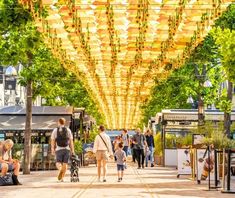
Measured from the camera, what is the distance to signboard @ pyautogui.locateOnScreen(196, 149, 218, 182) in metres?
25.0

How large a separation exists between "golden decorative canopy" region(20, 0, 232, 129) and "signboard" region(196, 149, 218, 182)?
13.3ft

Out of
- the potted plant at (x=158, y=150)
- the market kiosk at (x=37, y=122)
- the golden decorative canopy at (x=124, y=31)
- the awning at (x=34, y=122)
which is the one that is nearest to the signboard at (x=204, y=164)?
the golden decorative canopy at (x=124, y=31)

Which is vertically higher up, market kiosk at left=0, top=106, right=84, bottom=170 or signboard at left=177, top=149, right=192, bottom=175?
market kiosk at left=0, top=106, right=84, bottom=170

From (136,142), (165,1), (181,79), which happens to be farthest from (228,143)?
(181,79)

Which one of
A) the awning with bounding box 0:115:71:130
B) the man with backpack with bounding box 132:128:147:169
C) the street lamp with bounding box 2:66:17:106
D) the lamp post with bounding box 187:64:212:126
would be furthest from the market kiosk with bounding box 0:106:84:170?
the street lamp with bounding box 2:66:17:106

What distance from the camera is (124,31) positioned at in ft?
93.5

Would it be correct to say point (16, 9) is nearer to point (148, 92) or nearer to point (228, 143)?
point (228, 143)

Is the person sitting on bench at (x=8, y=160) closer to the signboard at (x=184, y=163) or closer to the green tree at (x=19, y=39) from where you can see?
the green tree at (x=19, y=39)

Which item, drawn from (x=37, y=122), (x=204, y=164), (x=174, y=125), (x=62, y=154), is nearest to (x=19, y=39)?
(x=62, y=154)

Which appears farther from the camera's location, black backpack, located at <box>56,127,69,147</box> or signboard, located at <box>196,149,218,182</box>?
black backpack, located at <box>56,127,69,147</box>

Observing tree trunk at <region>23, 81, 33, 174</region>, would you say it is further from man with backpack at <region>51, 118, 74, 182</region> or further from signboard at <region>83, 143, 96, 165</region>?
signboard at <region>83, 143, 96, 165</region>

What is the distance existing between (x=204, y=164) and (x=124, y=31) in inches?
223

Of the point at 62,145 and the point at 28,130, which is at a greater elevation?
the point at 28,130

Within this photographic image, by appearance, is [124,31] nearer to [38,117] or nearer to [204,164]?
[204,164]
